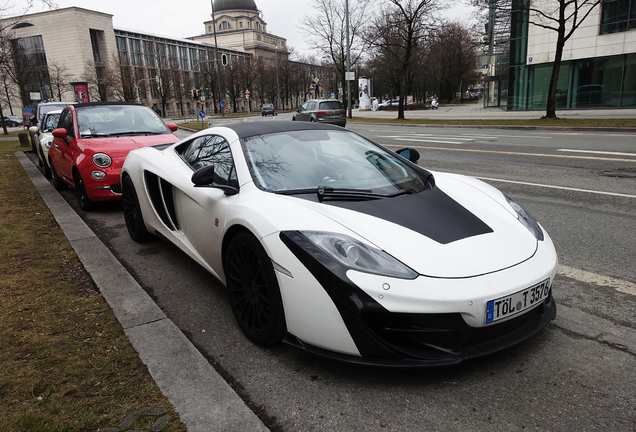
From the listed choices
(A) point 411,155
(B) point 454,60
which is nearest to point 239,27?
(B) point 454,60

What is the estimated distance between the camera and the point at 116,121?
747 centimetres

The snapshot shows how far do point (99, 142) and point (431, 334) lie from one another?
612cm

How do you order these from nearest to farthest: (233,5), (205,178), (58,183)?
(205,178)
(58,183)
(233,5)

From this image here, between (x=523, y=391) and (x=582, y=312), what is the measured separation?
1135mm

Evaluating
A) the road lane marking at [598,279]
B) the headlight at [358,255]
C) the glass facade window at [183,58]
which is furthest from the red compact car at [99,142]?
the glass facade window at [183,58]

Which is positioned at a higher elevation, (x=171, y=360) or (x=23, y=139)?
(x=23, y=139)

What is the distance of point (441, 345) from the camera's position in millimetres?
2273

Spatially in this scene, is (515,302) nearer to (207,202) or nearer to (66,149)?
(207,202)

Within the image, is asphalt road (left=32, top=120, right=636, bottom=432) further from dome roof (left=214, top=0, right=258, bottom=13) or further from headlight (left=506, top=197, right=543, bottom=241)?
dome roof (left=214, top=0, right=258, bottom=13)

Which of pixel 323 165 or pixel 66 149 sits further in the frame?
pixel 66 149

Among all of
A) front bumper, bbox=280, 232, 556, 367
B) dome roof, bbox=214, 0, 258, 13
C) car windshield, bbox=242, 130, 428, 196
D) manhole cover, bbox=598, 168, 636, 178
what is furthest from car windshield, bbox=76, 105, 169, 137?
dome roof, bbox=214, 0, 258, 13

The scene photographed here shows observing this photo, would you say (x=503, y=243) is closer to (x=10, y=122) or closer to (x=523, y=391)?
(x=523, y=391)

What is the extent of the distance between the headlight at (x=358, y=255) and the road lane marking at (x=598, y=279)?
2.14m

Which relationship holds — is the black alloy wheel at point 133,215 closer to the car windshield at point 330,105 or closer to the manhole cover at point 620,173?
the manhole cover at point 620,173
